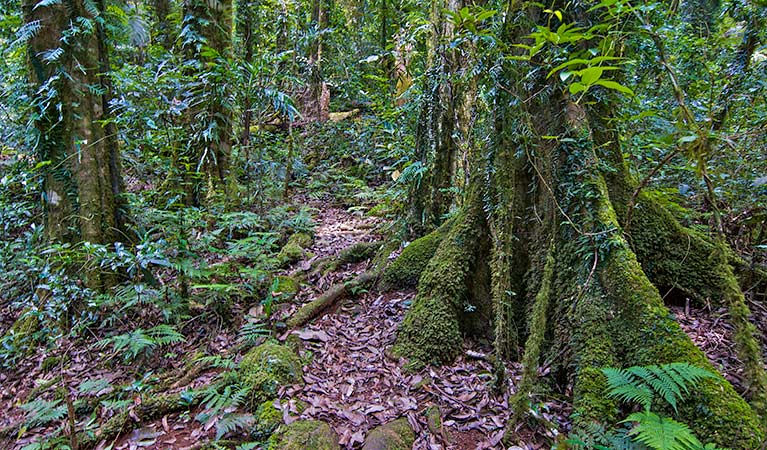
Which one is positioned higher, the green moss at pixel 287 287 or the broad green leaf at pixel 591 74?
the broad green leaf at pixel 591 74

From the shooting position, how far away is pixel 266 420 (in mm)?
2740

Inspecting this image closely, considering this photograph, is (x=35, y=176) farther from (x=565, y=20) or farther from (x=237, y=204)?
(x=565, y=20)

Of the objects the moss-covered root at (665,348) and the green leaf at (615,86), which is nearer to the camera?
the green leaf at (615,86)

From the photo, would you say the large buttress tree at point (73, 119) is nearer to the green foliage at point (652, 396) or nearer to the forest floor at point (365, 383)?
the forest floor at point (365, 383)

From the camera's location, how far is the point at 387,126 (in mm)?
8258

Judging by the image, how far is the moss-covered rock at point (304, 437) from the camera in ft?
8.25

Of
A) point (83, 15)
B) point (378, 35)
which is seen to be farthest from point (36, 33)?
point (378, 35)

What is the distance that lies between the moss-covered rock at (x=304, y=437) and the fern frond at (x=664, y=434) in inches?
68.6

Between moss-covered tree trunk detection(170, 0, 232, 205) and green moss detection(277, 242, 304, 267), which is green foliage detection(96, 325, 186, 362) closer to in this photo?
green moss detection(277, 242, 304, 267)

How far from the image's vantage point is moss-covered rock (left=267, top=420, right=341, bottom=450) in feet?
8.25

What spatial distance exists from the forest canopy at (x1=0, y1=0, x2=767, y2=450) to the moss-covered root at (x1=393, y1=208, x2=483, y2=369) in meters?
0.02

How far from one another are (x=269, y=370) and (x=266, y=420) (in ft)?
1.48

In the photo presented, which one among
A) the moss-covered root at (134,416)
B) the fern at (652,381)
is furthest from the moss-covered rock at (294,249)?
the fern at (652,381)

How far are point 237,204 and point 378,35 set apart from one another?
9035 mm
